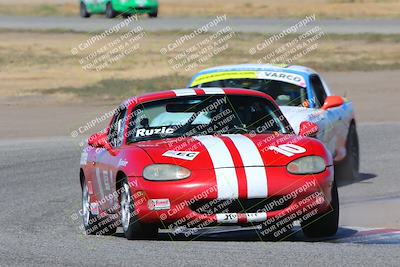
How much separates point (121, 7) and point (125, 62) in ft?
47.7

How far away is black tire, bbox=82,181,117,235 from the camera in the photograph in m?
11.2

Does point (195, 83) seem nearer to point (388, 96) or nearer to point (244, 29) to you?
point (388, 96)

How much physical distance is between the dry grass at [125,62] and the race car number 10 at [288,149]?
19.1m

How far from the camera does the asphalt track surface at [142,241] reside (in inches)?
314

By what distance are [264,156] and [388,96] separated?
1963cm

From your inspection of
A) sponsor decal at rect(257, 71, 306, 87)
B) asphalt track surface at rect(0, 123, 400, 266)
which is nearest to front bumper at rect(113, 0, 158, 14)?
asphalt track surface at rect(0, 123, 400, 266)

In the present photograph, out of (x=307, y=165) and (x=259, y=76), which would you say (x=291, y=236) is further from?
(x=259, y=76)

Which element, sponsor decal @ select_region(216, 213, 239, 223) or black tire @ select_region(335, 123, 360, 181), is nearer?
sponsor decal @ select_region(216, 213, 239, 223)

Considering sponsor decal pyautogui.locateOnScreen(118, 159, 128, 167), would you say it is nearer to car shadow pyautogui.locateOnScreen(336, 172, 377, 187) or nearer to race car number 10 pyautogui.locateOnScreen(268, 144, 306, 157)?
race car number 10 pyautogui.locateOnScreen(268, 144, 306, 157)

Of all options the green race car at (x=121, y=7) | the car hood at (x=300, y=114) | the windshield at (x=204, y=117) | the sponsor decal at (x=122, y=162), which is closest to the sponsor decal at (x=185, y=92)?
the windshield at (x=204, y=117)

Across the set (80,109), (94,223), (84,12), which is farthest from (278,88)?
(84,12)

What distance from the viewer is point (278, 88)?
15102 mm

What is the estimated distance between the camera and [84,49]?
3809 centimetres

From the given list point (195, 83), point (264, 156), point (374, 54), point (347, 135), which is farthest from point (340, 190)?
point (374, 54)
